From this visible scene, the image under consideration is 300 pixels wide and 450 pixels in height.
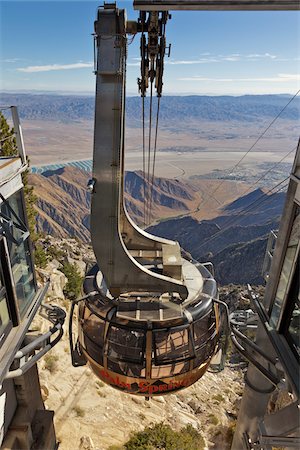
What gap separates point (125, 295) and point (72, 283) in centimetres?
1541

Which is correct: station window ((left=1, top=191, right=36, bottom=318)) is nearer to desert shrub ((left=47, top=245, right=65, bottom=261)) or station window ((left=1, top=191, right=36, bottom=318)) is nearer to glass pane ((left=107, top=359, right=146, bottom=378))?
glass pane ((left=107, top=359, right=146, bottom=378))

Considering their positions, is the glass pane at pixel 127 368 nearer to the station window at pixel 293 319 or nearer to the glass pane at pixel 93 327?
the glass pane at pixel 93 327

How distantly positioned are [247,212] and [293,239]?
4429 inches

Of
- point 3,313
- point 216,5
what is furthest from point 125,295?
point 216,5

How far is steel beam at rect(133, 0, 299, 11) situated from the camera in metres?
5.42

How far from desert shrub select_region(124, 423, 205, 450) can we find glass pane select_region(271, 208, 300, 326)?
23.2ft

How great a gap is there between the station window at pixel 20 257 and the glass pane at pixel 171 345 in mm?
3422

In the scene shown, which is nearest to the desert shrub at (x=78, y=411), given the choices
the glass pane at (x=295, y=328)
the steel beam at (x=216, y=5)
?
the glass pane at (x=295, y=328)

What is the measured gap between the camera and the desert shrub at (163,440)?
1182 centimetres

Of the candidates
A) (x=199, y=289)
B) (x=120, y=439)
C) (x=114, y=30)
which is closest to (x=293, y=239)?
(x=199, y=289)

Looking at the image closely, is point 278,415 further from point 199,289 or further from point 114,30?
point 114,30

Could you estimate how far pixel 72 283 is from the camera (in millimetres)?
22609

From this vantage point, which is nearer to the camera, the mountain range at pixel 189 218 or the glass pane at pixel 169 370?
the glass pane at pixel 169 370

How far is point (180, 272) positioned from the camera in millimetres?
8195
